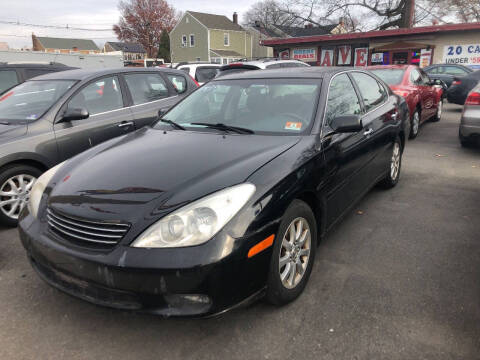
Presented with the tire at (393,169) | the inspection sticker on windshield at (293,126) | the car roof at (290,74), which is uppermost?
the car roof at (290,74)

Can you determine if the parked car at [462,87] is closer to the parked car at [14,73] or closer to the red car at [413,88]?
the red car at [413,88]

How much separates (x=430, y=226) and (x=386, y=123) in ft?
4.15

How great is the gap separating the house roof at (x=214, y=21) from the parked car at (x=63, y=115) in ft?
145

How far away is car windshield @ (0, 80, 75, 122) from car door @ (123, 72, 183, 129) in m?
0.84

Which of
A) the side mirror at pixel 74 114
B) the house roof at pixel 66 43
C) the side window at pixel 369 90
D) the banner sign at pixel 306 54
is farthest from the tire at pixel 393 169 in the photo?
the house roof at pixel 66 43

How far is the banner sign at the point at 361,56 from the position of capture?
2234 cm

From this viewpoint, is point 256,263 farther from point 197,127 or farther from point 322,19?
point 322,19

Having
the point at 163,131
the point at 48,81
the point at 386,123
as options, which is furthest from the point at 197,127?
the point at 48,81

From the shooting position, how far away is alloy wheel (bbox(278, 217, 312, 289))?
100 inches

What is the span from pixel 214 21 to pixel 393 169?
158 feet

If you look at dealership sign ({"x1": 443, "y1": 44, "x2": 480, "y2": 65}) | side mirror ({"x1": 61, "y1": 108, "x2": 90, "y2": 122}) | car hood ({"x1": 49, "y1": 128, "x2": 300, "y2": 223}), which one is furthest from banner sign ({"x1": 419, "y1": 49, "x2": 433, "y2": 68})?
car hood ({"x1": 49, "y1": 128, "x2": 300, "y2": 223})

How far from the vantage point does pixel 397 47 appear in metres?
21.1

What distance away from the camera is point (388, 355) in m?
2.19

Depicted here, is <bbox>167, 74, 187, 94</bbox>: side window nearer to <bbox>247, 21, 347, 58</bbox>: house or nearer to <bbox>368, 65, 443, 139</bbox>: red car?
<bbox>368, 65, 443, 139</bbox>: red car
